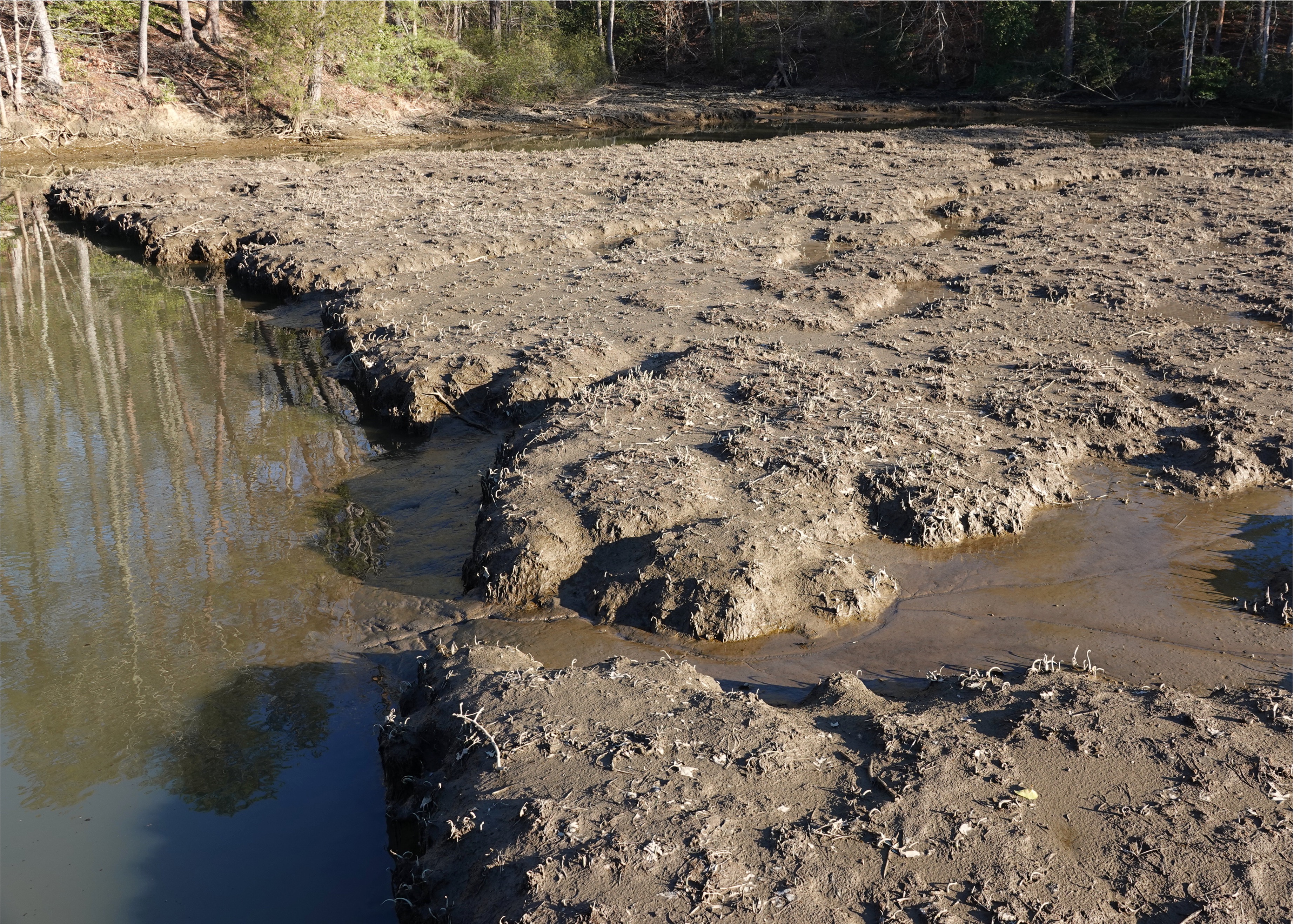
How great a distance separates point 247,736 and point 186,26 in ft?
105

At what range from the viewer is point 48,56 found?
25797mm

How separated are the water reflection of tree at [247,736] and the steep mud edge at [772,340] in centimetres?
115

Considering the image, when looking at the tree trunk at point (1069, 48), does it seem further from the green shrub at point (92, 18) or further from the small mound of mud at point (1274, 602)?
the small mound of mud at point (1274, 602)

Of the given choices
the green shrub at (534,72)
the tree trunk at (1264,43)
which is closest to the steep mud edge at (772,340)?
the tree trunk at (1264,43)

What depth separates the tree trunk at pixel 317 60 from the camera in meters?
29.1

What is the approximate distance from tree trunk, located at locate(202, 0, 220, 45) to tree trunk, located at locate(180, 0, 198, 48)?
594mm

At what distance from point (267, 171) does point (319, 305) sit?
8.75 meters

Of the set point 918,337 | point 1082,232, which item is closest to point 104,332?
point 918,337

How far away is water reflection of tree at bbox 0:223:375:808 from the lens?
4852mm

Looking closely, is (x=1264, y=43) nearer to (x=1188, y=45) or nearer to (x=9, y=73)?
(x=1188, y=45)

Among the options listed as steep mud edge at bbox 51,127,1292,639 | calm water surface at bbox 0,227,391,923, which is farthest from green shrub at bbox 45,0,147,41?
calm water surface at bbox 0,227,391,923

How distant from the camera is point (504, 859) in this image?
338 centimetres

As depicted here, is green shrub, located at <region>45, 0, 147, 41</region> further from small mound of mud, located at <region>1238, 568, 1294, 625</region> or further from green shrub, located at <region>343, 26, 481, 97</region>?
small mound of mud, located at <region>1238, 568, 1294, 625</region>

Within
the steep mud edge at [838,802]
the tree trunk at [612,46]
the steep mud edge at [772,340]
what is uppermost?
the tree trunk at [612,46]
